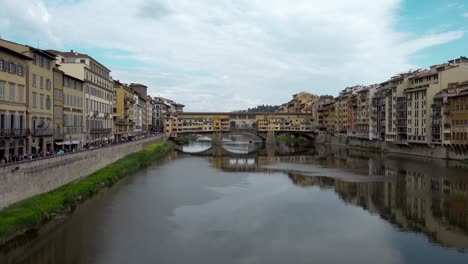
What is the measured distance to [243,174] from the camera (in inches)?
1619

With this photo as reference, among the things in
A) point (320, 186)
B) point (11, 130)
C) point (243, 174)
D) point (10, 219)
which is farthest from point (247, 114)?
point (10, 219)

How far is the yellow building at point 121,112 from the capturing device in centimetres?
5759

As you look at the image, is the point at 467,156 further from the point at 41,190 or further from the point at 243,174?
the point at 41,190

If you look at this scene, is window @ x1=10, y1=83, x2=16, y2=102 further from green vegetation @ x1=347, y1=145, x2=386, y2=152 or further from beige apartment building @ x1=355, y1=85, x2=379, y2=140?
beige apartment building @ x1=355, y1=85, x2=379, y2=140

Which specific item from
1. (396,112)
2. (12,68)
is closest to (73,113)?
(12,68)

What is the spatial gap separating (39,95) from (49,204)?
10.1 metres

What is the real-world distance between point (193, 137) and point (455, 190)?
83161 mm

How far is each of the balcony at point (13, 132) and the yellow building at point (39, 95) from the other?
3.41 ft

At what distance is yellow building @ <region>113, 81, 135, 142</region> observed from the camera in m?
57.6

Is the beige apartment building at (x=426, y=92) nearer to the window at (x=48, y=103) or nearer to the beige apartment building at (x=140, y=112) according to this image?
the window at (x=48, y=103)

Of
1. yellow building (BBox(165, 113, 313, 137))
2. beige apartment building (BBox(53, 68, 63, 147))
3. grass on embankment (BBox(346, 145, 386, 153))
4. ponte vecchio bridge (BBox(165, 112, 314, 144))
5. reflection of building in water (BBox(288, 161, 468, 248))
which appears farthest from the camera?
ponte vecchio bridge (BBox(165, 112, 314, 144))

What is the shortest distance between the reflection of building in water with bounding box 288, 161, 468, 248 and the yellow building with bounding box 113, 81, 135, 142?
27709 mm

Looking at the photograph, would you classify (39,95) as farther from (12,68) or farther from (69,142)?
(69,142)

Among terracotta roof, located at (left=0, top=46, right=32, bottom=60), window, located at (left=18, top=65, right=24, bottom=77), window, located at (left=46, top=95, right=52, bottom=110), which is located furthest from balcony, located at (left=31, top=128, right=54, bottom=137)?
terracotta roof, located at (left=0, top=46, right=32, bottom=60)
